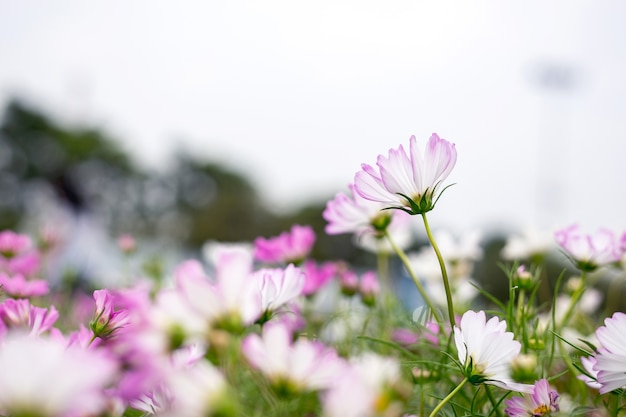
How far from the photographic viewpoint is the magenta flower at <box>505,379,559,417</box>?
356 millimetres

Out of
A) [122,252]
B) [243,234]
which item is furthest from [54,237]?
[243,234]

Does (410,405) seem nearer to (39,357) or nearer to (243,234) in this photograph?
(39,357)

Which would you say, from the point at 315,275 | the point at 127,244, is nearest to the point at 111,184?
the point at 127,244

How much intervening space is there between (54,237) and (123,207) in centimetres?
1262

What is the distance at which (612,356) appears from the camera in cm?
32

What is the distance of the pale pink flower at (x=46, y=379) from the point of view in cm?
17

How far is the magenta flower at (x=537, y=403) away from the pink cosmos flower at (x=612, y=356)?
0.03 m

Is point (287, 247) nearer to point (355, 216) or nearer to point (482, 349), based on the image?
point (355, 216)

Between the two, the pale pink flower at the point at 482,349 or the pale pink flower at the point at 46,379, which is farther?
the pale pink flower at the point at 482,349

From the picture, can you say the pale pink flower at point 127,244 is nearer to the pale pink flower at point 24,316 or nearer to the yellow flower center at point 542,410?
the pale pink flower at point 24,316

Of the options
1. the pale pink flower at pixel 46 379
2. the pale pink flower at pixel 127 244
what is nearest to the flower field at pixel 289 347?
the pale pink flower at pixel 46 379

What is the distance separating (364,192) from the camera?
0.38 metres

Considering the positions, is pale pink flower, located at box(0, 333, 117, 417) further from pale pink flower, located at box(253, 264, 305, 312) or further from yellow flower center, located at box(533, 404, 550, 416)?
yellow flower center, located at box(533, 404, 550, 416)

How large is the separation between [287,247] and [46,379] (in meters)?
0.45
